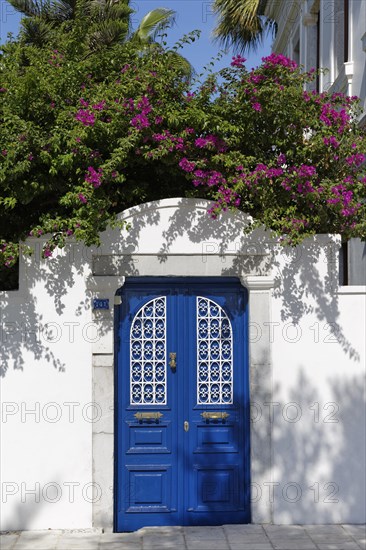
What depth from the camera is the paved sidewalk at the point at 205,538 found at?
6.90 m

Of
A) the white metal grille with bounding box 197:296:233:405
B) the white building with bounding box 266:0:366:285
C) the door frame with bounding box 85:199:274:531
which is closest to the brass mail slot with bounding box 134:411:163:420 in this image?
the door frame with bounding box 85:199:274:531

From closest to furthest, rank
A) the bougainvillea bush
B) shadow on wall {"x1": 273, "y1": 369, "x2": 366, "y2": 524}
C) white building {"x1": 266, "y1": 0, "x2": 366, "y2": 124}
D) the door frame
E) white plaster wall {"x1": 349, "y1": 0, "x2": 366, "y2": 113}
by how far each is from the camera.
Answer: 1. the bougainvillea bush
2. the door frame
3. shadow on wall {"x1": 273, "y1": 369, "x2": 366, "y2": 524}
4. white plaster wall {"x1": 349, "y1": 0, "x2": 366, "y2": 113}
5. white building {"x1": 266, "y1": 0, "x2": 366, "y2": 124}

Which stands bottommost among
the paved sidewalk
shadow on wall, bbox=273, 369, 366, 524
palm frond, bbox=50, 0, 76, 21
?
the paved sidewalk

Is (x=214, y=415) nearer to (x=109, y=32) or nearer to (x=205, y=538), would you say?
(x=205, y=538)

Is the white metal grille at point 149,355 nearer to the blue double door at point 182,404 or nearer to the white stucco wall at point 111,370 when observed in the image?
the blue double door at point 182,404

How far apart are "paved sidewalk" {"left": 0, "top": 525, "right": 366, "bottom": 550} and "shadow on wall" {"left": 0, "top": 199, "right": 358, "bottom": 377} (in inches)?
58.8

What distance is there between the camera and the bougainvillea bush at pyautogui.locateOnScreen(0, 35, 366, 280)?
732 cm

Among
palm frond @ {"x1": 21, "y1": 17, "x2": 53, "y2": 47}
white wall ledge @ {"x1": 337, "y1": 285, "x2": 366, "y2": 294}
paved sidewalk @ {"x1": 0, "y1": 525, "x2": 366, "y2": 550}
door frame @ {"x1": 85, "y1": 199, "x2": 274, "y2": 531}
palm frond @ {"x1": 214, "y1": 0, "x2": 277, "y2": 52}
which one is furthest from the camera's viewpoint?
palm frond @ {"x1": 214, "y1": 0, "x2": 277, "y2": 52}

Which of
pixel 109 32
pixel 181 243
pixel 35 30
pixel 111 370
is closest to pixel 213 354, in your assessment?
pixel 111 370

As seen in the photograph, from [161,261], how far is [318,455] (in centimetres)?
234

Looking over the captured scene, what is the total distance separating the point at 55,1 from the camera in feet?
49.6

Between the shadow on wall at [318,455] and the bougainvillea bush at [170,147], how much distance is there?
159 cm

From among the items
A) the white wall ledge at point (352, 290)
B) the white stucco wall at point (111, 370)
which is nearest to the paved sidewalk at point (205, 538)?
the white stucco wall at point (111, 370)

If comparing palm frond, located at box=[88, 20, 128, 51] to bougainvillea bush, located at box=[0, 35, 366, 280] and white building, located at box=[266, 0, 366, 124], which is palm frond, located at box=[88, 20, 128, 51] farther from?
bougainvillea bush, located at box=[0, 35, 366, 280]
